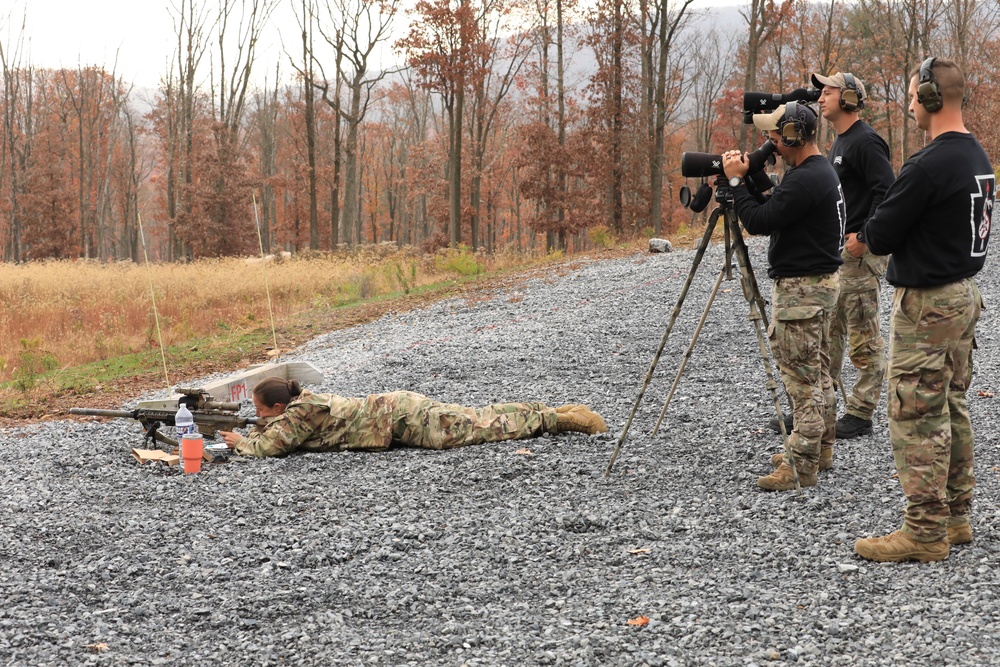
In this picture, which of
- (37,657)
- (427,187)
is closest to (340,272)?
(37,657)

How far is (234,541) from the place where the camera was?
15.1 ft

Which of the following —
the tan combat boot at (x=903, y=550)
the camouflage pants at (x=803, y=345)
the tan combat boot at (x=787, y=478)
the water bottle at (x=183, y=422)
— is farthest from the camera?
the water bottle at (x=183, y=422)

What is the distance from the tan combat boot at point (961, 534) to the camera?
13.1 feet

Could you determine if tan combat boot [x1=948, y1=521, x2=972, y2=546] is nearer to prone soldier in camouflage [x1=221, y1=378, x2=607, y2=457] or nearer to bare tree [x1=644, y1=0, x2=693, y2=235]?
prone soldier in camouflage [x1=221, y1=378, x2=607, y2=457]

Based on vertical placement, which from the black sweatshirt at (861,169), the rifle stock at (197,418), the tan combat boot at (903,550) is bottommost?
the tan combat boot at (903,550)

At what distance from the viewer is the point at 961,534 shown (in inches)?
157

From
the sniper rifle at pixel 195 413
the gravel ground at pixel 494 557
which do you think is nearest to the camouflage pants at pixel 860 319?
the gravel ground at pixel 494 557

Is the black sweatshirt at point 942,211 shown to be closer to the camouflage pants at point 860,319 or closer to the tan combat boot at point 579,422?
the camouflage pants at point 860,319

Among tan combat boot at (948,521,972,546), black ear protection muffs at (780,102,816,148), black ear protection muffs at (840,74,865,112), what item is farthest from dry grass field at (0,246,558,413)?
tan combat boot at (948,521,972,546)

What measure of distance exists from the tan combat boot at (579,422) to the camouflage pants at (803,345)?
6.06 ft

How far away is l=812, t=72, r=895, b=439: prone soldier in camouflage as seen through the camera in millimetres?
5324

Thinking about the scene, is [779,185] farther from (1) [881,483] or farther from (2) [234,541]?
(2) [234,541]

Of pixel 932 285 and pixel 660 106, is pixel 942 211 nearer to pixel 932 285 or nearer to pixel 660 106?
pixel 932 285

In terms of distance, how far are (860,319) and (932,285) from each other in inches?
83.7
